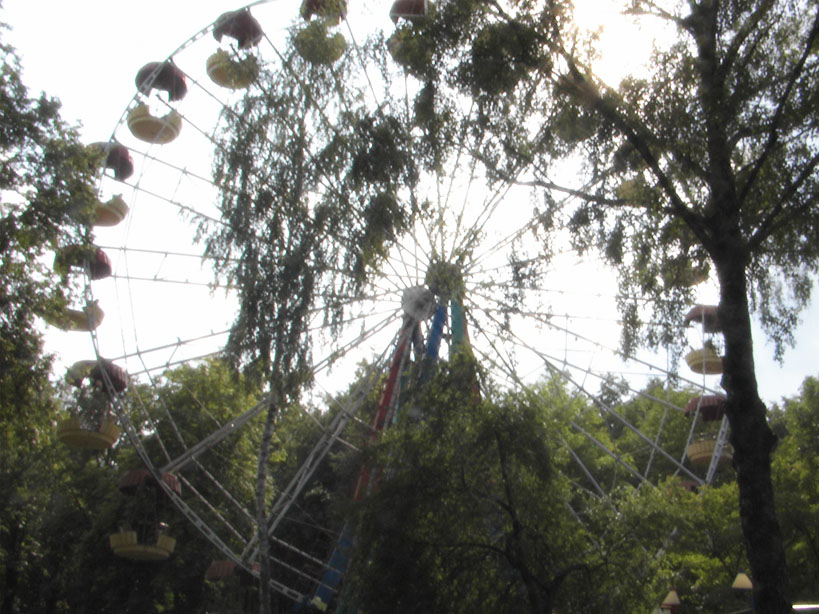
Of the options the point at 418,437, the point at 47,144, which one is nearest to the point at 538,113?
the point at 418,437

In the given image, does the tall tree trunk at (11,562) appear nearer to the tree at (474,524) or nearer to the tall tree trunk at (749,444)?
the tree at (474,524)

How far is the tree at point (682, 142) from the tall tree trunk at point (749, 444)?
23 mm

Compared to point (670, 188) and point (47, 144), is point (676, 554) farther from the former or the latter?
point (47, 144)

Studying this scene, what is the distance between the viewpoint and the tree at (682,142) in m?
10.4

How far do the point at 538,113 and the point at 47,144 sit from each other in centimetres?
905

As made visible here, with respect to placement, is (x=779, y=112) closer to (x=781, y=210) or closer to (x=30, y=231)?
(x=781, y=210)

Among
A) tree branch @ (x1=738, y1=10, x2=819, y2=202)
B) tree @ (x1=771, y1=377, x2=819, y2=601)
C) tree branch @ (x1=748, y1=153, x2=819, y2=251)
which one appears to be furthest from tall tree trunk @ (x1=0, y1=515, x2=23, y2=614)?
tree branch @ (x1=738, y1=10, x2=819, y2=202)

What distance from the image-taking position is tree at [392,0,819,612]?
10422mm

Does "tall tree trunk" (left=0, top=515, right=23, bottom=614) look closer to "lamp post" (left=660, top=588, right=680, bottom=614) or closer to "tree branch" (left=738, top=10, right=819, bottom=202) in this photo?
"lamp post" (left=660, top=588, right=680, bottom=614)

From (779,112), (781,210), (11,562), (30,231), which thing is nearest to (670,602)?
(781,210)

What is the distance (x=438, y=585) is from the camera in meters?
10.7

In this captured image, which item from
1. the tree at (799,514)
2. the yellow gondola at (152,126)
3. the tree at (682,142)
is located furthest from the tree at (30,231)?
the tree at (799,514)

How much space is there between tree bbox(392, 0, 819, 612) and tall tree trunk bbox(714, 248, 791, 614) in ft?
0.08

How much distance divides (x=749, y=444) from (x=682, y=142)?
4.02 metres
